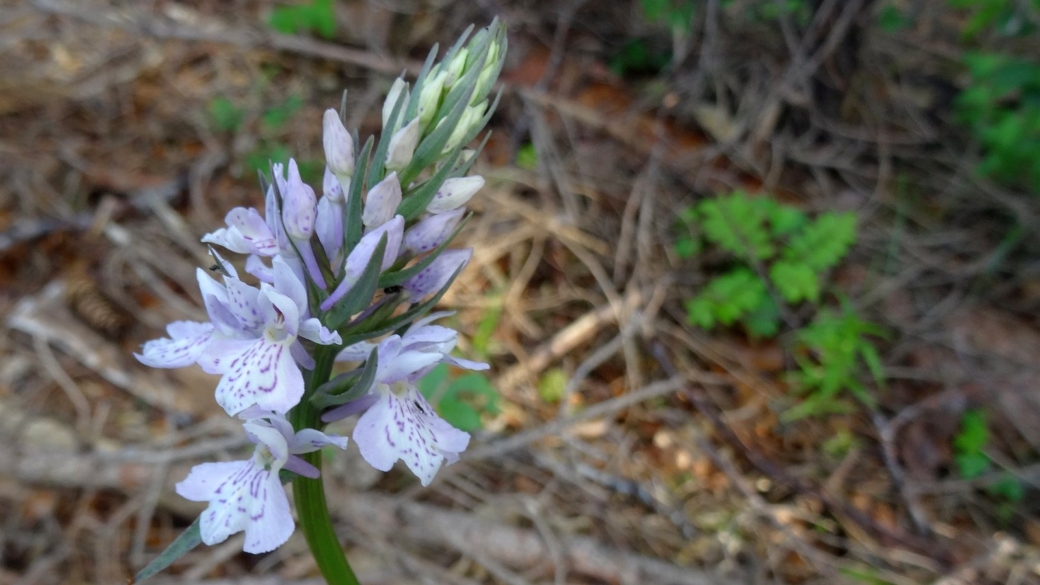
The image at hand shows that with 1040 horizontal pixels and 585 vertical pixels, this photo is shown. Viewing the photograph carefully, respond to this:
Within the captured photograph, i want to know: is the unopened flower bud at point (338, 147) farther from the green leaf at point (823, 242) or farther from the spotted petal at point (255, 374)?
the green leaf at point (823, 242)

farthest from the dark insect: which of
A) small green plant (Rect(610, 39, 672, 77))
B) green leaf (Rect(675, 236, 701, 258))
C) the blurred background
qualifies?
small green plant (Rect(610, 39, 672, 77))

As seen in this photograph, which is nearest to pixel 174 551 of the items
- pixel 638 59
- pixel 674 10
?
pixel 674 10

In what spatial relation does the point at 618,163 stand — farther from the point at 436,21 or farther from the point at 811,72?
the point at 436,21

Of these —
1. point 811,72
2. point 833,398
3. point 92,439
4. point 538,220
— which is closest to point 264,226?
point 92,439

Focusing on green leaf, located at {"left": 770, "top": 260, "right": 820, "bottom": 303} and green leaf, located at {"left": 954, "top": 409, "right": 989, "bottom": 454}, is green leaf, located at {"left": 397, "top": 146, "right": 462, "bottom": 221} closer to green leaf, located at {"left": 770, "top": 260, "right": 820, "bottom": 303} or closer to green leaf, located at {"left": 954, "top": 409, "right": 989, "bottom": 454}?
green leaf, located at {"left": 770, "top": 260, "right": 820, "bottom": 303}

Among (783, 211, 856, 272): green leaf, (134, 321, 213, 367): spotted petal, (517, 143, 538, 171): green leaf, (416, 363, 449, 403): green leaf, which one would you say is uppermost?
(134, 321, 213, 367): spotted petal

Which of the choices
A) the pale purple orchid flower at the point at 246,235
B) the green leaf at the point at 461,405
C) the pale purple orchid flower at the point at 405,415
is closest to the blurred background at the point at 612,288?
the green leaf at the point at 461,405
